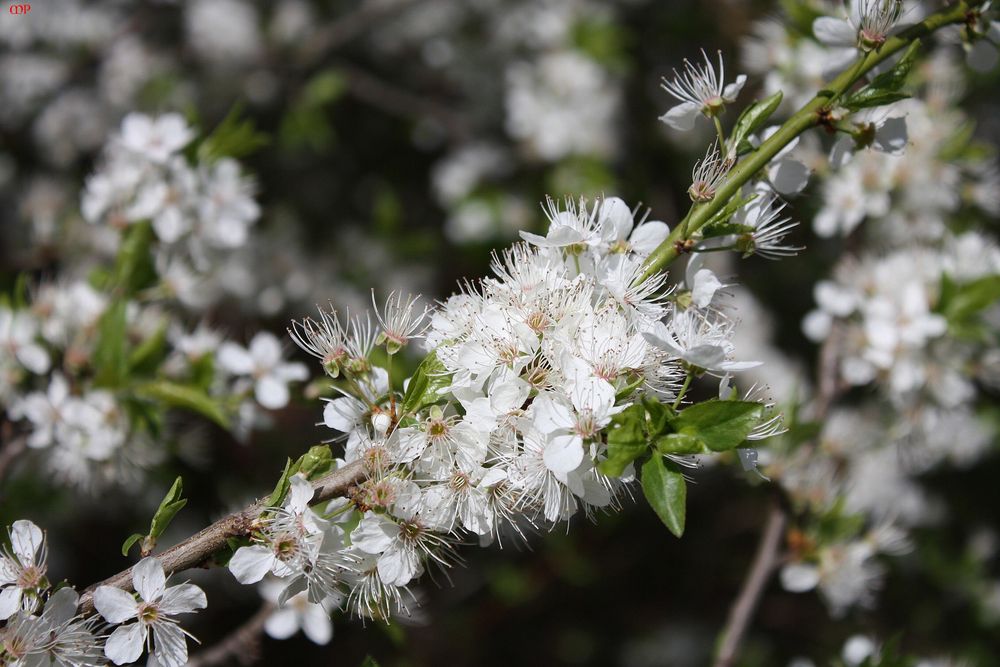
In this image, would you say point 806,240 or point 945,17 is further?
point 806,240

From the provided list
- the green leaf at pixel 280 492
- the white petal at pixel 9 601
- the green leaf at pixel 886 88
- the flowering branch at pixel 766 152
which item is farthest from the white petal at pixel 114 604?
the green leaf at pixel 886 88

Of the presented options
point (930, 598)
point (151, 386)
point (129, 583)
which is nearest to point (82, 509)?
point (151, 386)

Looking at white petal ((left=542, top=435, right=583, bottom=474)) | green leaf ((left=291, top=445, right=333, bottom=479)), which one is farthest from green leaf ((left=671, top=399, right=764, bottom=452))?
green leaf ((left=291, top=445, right=333, bottom=479))

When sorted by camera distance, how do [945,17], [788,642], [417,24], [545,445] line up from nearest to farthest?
[545,445]
[945,17]
[788,642]
[417,24]

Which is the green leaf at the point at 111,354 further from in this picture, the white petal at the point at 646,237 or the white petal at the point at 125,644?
the white petal at the point at 646,237

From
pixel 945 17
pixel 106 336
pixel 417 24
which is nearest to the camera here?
pixel 945 17

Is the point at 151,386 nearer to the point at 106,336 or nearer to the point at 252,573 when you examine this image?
the point at 106,336

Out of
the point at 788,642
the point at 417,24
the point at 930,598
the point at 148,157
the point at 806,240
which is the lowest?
the point at 788,642
